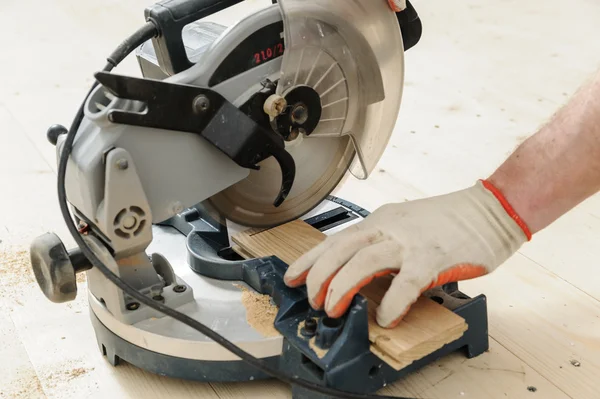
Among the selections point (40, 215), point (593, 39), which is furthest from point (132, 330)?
point (593, 39)

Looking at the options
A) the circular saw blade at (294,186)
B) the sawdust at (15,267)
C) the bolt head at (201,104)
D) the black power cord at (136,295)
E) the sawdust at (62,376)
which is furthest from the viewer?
the sawdust at (15,267)

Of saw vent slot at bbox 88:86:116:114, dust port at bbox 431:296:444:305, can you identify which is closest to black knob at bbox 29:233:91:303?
saw vent slot at bbox 88:86:116:114

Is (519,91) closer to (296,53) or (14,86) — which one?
(296,53)

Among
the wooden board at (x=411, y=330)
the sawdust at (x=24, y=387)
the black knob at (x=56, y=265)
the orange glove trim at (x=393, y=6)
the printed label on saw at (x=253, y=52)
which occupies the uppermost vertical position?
the orange glove trim at (x=393, y=6)

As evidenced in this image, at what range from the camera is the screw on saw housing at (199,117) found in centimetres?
117

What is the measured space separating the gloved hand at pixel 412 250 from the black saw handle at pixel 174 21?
1.29 feet

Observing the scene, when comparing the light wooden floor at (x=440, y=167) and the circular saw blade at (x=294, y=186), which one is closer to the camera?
the light wooden floor at (x=440, y=167)

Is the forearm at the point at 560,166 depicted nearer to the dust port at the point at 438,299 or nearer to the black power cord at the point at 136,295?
the dust port at the point at 438,299

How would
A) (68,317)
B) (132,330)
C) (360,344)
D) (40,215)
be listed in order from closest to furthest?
(360,344) < (132,330) < (68,317) < (40,215)

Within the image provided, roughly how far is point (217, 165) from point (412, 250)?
0.35m

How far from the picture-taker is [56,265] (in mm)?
1245

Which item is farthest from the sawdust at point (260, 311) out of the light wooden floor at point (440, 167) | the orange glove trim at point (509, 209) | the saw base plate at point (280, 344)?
the orange glove trim at point (509, 209)

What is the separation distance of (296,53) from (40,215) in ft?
3.03

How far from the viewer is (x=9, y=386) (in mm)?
1324
